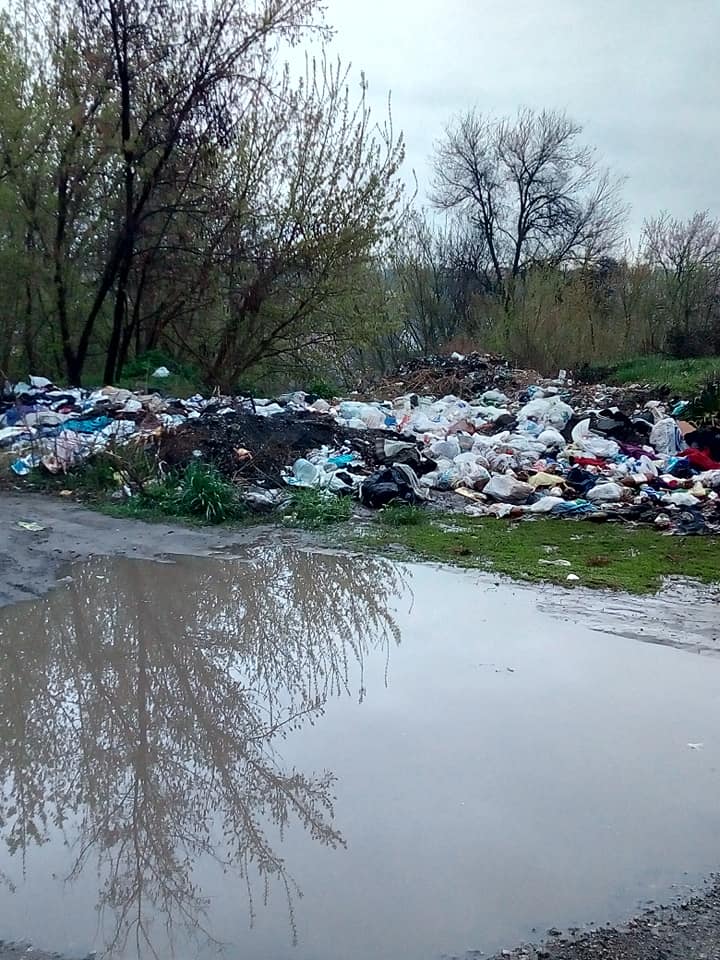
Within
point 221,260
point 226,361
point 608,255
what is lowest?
point 226,361

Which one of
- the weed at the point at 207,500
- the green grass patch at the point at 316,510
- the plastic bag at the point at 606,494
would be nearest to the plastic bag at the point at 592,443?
the plastic bag at the point at 606,494

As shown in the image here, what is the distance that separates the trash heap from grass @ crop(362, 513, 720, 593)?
457 mm

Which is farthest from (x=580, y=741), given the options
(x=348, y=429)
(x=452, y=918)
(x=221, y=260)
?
(x=221, y=260)

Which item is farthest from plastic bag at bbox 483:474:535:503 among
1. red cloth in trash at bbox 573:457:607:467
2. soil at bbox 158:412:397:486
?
soil at bbox 158:412:397:486

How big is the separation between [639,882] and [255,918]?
131 cm

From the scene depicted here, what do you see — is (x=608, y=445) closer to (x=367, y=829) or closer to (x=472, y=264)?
(x=367, y=829)

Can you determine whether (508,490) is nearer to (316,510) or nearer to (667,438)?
(316,510)

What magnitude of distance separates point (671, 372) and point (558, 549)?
1269 centimetres

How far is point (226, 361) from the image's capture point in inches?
693

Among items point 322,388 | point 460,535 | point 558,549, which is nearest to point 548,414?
point 322,388

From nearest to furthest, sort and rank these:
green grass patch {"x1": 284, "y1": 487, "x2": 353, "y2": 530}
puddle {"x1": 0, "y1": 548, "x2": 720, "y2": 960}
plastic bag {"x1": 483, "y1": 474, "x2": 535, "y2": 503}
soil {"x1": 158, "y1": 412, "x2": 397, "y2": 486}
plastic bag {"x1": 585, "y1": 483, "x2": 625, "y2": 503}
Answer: puddle {"x1": 0, "y1": 548, "x2": 720, "y2": 960} < green grass patch {"x1": 284, "y1": 487, "x2": 353, "y2": 530} < plastic bag {"x1": 585, "y1": 483, "x2": 625, "y2": 503} < plastic bag {"x1": 483, "y1": 474, "x2": 535, "y2": 503} < soil {"x1": 158, "y1": 412, "x2": 397, "y2": 486}

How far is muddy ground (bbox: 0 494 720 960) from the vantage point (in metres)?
2.79

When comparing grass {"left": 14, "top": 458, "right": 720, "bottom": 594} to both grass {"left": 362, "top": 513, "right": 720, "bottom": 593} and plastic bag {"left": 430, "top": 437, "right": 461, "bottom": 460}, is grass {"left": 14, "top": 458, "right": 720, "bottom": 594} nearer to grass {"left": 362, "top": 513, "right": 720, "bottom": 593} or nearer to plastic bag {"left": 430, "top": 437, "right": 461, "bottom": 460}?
grass {"left": 362, "top": 513, "right": 720, "bottom": 593}

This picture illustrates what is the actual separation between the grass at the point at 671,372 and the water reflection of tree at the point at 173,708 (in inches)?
434
